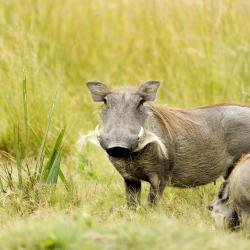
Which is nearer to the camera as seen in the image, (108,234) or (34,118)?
(108,234)

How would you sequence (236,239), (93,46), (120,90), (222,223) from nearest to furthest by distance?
(236,239), (222,223), (120,90), (93,46)

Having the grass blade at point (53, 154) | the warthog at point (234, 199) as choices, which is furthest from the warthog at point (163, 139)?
the warthog at point (234, 199)

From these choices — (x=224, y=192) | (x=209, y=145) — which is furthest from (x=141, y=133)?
(x=209, y=145)

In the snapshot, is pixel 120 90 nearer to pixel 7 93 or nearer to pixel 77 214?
pixel 77 214

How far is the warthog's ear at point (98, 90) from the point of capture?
506 cm

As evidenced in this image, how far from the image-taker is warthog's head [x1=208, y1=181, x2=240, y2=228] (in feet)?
15.5

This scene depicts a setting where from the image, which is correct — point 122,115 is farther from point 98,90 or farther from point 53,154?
point 53,154

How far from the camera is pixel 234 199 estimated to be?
15.2 ft

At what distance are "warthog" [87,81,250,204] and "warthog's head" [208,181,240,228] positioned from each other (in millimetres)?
368

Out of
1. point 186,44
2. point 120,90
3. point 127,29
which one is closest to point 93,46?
point 127,29

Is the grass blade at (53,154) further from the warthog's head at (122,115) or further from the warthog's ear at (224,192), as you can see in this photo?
the warthog's ear at (224,192)

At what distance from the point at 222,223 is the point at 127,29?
399 centimetres

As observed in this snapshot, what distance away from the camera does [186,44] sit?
7582 millimetres

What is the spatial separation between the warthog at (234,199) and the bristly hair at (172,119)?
59cm
